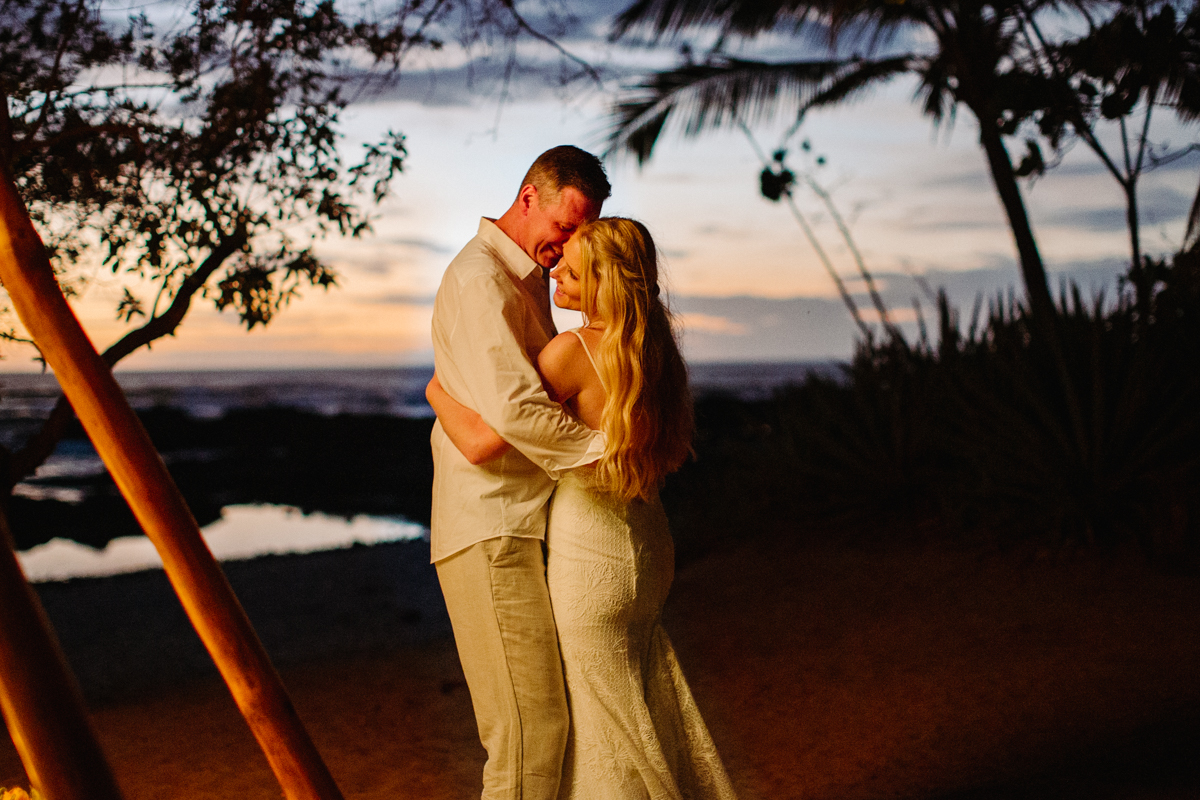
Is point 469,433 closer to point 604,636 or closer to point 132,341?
point 604,636

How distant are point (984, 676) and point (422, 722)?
123 inches

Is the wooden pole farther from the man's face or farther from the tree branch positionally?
the tree branch

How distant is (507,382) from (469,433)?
20 cm

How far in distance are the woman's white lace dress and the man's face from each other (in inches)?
27.5

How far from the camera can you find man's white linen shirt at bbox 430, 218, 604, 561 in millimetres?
2266

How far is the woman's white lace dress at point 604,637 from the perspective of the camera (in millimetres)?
2412

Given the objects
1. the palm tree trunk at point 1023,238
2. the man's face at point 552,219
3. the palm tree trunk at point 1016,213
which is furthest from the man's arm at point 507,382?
the palm tree trunk at point 1016,213

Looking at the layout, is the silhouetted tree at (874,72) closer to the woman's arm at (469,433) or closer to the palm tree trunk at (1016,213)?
the palm tree trunk at (1016,213)

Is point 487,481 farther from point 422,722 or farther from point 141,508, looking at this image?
point 422,722

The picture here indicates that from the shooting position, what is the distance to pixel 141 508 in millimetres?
1730

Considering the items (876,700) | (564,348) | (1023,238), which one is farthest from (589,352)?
(1023,238)

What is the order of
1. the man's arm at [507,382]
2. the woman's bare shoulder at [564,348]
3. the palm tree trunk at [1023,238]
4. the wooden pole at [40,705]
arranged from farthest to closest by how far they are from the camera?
the palm tree trunk at [1023,238], the woman's bare shoulder at [564,348], the man's arm at [507,382], the wooden pole at [40,705]

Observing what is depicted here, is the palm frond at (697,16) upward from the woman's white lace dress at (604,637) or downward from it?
upward

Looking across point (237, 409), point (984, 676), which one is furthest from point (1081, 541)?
point (237, 409)
